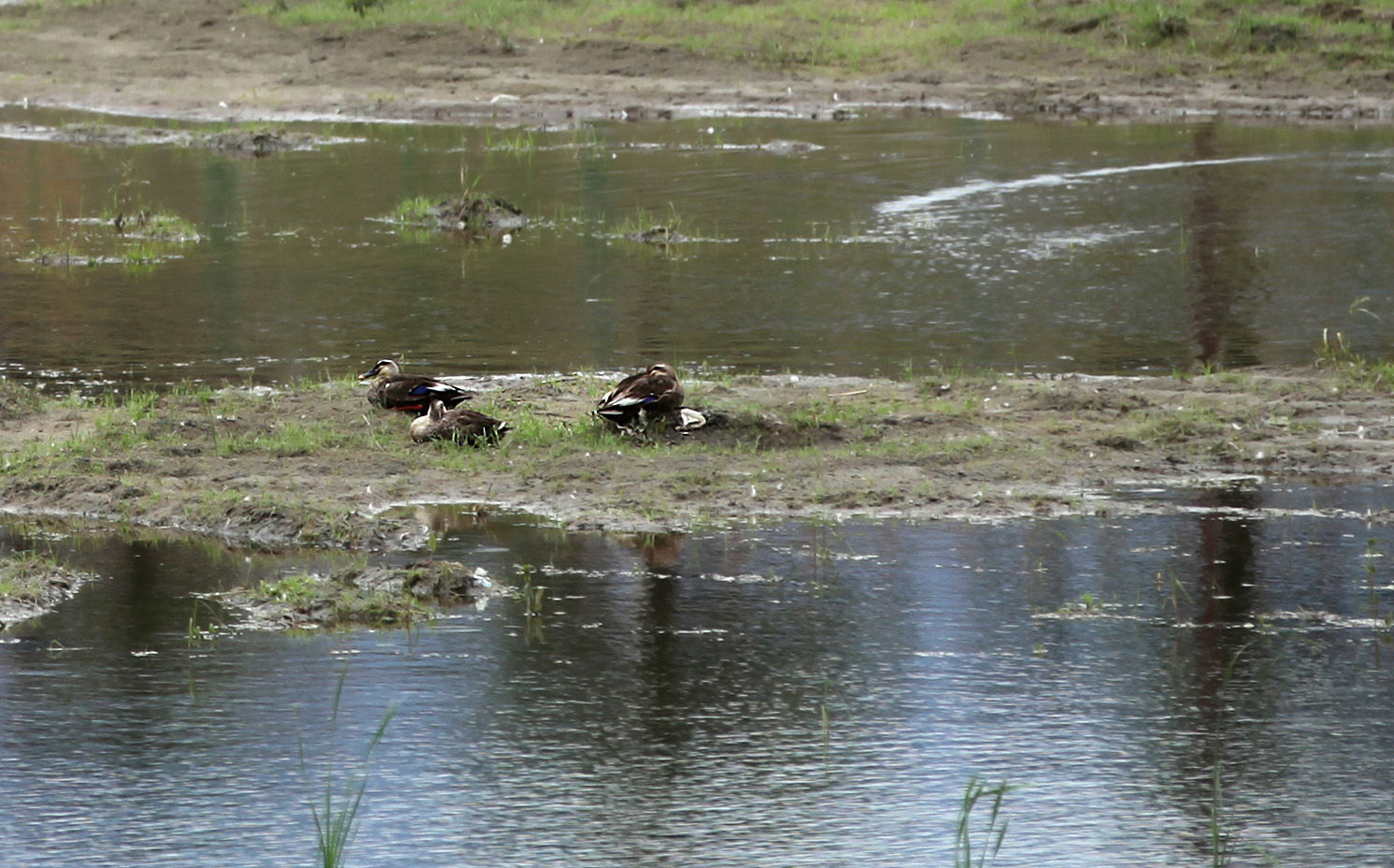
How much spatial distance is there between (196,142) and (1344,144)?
647 inches

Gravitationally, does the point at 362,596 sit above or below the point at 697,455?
below

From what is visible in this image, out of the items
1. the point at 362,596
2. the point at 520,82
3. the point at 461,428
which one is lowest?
the point at 362,596

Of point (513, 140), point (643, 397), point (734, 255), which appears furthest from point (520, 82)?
point (643, 397)

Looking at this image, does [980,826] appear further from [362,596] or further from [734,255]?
[734,255]

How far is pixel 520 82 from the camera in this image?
34.8 meters

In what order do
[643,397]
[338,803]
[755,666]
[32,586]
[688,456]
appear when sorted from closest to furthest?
[338,803] < [755,666] < [32,586] < [688,456] < [643,397]

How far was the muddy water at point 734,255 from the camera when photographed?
1492cm

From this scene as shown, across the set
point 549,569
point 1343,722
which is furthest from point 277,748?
point 1343,722

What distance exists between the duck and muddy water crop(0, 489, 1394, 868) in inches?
60.4

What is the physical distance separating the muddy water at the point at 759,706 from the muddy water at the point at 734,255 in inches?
193

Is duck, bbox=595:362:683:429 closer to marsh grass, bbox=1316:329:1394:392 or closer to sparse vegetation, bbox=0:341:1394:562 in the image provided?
sparse vegetation, bbox=0:341:1394:562

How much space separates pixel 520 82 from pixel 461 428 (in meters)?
24.4

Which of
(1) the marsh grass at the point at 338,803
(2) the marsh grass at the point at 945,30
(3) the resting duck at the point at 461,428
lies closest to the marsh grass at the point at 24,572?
(1) the marsh grass at the point at 338,803

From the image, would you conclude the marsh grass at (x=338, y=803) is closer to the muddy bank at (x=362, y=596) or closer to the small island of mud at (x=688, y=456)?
the muddy bank at (x=362, y=596)
